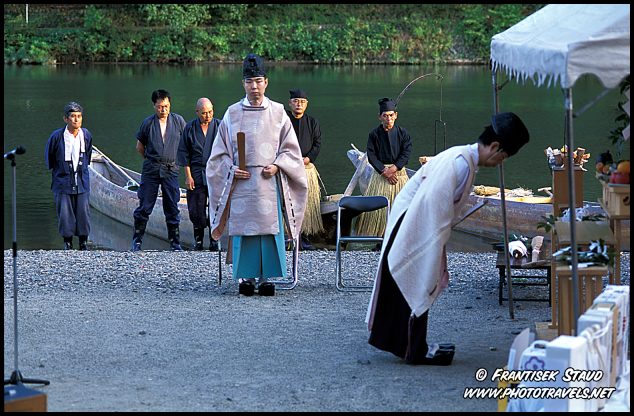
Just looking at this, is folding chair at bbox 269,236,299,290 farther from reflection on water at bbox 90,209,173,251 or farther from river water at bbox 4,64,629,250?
river water at bbox 4,64,629,250

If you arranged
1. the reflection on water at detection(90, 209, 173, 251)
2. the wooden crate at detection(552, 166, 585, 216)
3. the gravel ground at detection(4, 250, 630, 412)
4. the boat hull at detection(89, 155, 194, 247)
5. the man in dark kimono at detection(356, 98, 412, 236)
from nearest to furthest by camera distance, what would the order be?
1. the gravel ground at detection(4, 250, 630, 412)
2. the wooden crate at detection(552, 166, 585, 216)
3. the man in dark kimono at detection(356, 98, 412, 236)
4. the boat hull at detection(89, 155, 194, 247)
5. the reflection on water at detection(90, 209, 173, 251)

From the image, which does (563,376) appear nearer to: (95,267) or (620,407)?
(620,407)

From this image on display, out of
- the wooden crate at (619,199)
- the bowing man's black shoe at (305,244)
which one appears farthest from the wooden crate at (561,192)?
the bowing man's black shoe at (305,244)

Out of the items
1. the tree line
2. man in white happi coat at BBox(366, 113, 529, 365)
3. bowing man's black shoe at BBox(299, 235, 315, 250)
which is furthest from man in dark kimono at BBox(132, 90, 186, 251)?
the tree line

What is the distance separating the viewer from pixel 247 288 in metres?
9.42

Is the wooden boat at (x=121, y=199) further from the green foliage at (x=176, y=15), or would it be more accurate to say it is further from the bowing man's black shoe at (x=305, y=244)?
the green foliage at (x=176, y=15)

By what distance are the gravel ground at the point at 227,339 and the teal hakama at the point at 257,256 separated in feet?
0.67

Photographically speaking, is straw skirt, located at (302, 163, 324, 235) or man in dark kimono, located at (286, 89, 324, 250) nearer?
man in dark kimono, located at (286, 89, 324, 250)

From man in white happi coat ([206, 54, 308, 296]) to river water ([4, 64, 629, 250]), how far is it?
5503 millimetres

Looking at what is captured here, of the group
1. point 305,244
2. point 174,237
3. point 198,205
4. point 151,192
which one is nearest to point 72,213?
point 151,192

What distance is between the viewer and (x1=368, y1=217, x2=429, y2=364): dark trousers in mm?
6992

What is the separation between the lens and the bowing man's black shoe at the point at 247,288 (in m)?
9.42

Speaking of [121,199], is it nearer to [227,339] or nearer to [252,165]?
[252,165]

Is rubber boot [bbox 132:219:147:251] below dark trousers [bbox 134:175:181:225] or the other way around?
below
